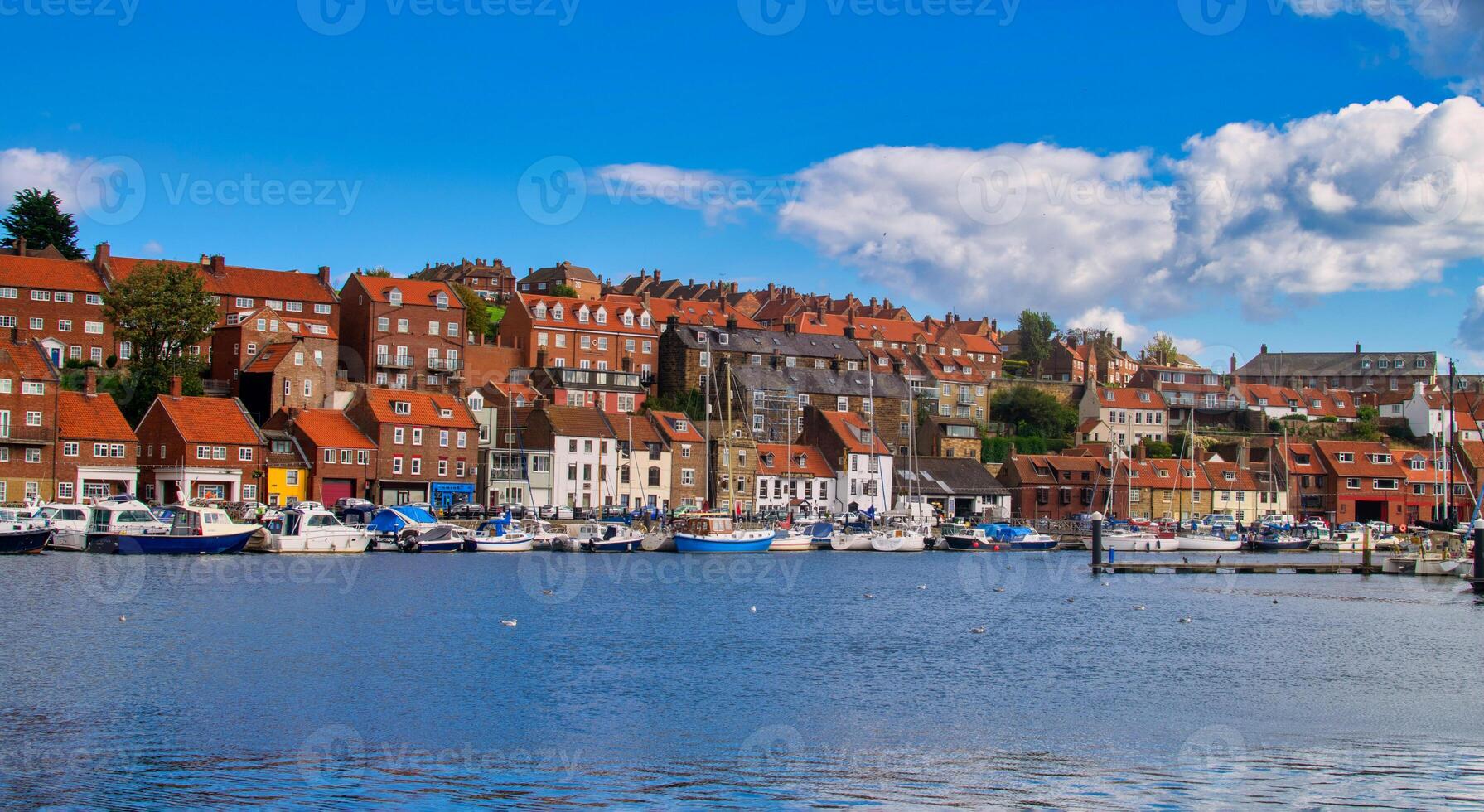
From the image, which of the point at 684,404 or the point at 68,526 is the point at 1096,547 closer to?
the point at 684,404

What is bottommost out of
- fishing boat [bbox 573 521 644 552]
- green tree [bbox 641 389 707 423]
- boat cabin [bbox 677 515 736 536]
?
Result: fishing boat [bbox 573 521 644 552]

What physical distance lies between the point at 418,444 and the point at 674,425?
741 inches

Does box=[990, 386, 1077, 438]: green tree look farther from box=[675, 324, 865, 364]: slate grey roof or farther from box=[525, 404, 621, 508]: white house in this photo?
box=[525, 404, 621, 508]: white house

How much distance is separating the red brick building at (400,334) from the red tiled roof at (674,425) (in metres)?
13.4

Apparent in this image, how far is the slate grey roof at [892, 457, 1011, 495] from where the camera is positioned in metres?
104

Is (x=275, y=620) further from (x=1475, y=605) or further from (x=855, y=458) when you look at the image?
(x=855, y=458)

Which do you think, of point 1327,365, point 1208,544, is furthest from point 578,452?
point 1327,365

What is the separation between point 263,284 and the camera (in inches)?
3848

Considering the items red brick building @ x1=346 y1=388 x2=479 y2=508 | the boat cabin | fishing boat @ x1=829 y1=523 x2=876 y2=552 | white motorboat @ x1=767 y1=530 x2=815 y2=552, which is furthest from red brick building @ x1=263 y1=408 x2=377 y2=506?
fishing boat @ x1=829 y1=523 x2=876 y2=552

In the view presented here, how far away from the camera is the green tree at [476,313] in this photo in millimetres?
122562

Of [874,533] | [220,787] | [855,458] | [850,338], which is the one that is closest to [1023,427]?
[850,338]

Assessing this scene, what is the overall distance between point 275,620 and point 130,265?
59593mm

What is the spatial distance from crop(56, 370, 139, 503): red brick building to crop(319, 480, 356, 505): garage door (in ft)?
30.9

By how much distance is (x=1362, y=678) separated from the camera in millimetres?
34375
